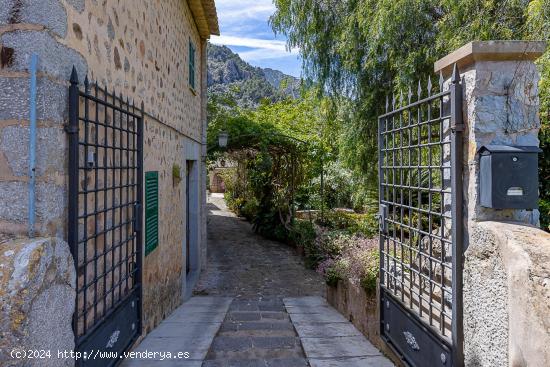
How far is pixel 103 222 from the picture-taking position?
2.97 meters

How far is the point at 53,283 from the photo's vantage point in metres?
2.05

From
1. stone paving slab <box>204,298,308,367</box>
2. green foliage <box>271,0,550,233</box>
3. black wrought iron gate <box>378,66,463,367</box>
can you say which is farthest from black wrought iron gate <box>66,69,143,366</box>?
green foliage <box>271,0,550,233</box>

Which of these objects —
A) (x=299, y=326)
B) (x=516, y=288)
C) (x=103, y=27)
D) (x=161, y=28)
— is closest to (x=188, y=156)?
(x=161, y=28)

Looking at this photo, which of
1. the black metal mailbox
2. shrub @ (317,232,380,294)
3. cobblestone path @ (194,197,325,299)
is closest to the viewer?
the black metal mailbox

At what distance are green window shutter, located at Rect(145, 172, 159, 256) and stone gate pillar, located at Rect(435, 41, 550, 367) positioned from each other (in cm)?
304

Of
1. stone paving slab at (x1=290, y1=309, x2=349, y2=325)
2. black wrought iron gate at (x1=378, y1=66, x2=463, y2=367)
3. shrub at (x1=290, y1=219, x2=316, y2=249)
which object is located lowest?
stone paving slab at (x1=290, y1=309, x2=349, y2=325)

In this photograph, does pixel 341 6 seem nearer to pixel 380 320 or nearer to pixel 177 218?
pixel 177 218

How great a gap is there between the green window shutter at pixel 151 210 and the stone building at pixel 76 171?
11mm

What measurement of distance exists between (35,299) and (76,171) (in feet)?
2.35

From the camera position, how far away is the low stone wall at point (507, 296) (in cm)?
181

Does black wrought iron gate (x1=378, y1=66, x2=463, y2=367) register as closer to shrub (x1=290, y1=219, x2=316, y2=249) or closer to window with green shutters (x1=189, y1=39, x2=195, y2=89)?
window with green shutters (x1=189, y1=39, x2=195, y2=89)

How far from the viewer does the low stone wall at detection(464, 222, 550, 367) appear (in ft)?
5.92

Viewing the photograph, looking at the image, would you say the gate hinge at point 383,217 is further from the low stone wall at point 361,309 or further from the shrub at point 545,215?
the shrub at point 545,215

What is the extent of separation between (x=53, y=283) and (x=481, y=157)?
2.36 meters
